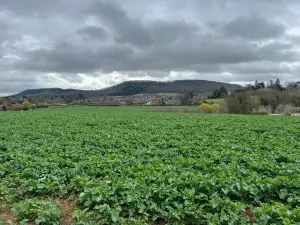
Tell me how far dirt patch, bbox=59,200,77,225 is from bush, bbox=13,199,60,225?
0.51ft

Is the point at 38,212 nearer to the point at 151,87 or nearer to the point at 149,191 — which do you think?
the point at 149,191

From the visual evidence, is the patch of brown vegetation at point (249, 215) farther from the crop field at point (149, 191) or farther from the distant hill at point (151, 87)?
the distant hill at point (151, 87)

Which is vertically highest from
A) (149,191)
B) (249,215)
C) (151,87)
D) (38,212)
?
(151,87)

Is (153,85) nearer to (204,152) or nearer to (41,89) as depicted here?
(41,89)

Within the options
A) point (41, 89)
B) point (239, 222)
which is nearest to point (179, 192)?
point (239, 222)

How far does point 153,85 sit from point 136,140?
16073 centimetres

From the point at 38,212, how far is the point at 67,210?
2.26ft

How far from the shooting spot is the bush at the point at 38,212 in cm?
535

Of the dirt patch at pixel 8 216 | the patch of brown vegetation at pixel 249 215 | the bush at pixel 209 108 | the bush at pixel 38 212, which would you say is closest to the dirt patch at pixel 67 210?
the bush at pixel 38 212

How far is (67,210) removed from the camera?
19.7ft

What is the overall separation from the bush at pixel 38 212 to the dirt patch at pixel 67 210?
0.51 ft

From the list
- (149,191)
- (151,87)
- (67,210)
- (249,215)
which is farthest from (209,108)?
(151,87)

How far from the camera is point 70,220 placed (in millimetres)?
5535

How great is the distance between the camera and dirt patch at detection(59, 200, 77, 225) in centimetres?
551
